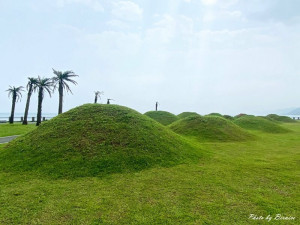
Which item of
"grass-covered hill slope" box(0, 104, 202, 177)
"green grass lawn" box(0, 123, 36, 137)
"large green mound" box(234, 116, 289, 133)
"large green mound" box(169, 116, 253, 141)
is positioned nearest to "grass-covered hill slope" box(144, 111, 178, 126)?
"large green mound" box(234, 116, 289, 133)

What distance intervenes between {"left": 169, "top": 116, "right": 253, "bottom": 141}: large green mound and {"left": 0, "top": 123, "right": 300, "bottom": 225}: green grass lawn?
34.7 feet

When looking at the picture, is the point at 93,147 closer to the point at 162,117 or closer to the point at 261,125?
the point at 261,125

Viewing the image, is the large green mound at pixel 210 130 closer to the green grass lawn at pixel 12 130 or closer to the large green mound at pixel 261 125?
the large green mound at pixel 261 125

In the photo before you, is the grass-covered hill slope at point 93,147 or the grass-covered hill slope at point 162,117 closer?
the grass-covered hill slope at point 93,147

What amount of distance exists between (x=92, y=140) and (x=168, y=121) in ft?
87.2

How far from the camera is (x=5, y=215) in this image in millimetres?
5383

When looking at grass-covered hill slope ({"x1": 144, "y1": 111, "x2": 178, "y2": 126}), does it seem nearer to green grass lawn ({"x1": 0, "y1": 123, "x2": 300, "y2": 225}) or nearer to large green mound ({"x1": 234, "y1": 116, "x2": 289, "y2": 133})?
large green mound ({"x1": 234, "y1": 116, "x2": 289, "y2": 133})

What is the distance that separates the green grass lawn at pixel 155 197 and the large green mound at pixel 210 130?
10.6 metres

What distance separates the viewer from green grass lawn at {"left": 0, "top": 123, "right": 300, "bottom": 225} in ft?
17.4

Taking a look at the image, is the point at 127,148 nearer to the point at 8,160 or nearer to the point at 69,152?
the point at 69,152

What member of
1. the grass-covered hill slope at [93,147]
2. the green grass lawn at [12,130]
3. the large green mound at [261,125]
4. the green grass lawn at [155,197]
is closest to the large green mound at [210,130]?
the large green mound at [261,125]

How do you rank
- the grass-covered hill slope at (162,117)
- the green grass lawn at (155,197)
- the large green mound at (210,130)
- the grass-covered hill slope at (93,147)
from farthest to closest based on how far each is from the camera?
the grass-covered hill slope at (162,117)
the large green mound at (210,130)
the grass-covered hill slope at (93,147)
the green grass lawn at (155,197)

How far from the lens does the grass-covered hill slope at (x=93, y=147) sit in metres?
8.97

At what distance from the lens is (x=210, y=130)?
70.4 ft
